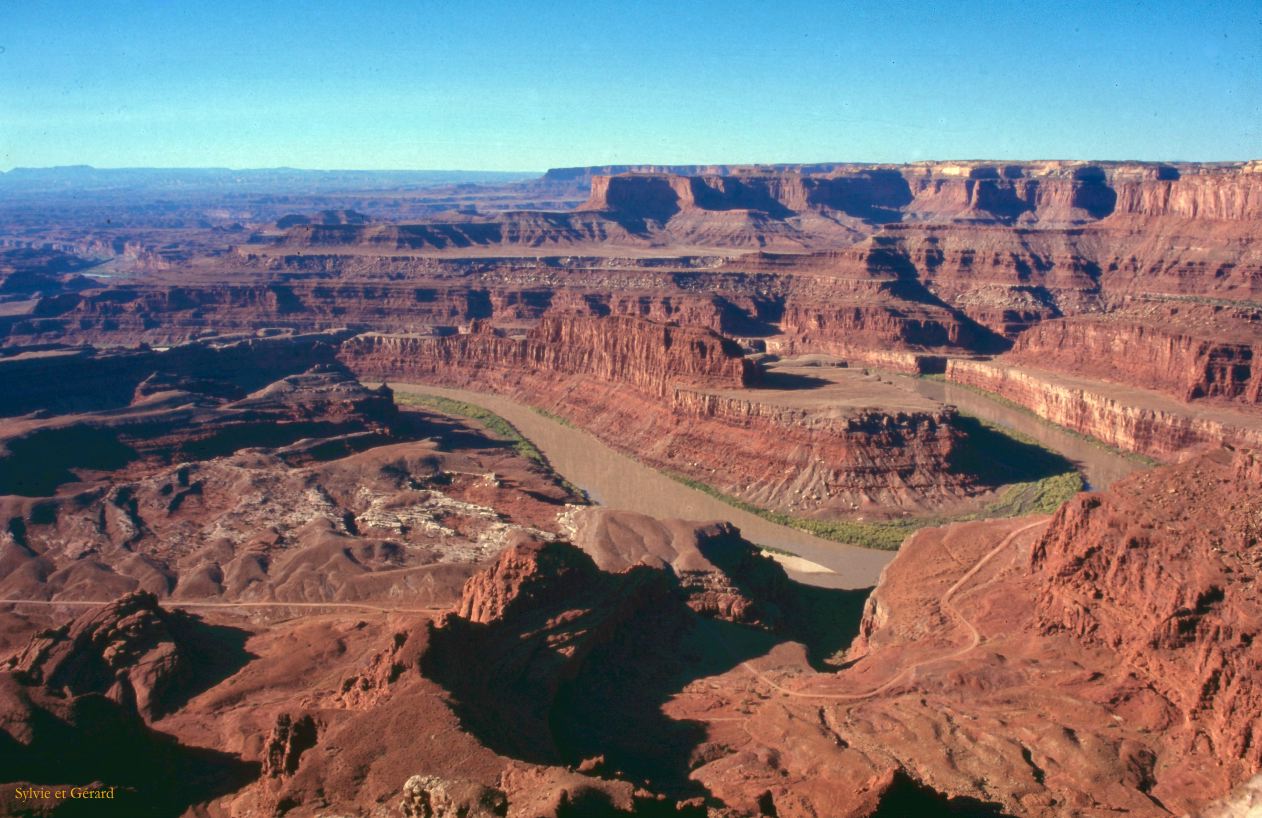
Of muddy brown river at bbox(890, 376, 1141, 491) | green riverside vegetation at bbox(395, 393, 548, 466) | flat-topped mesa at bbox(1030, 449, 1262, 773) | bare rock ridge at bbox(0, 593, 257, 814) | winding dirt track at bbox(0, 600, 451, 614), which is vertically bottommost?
green riverside vegetation at bbox(395, 393, 548, 466)

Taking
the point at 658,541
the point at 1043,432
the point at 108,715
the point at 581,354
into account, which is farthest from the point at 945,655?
the point at 581,354

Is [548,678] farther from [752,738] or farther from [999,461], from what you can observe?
[999,461]

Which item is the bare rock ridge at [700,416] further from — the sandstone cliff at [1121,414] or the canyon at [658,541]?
the sandstone cliff at [1121,414]

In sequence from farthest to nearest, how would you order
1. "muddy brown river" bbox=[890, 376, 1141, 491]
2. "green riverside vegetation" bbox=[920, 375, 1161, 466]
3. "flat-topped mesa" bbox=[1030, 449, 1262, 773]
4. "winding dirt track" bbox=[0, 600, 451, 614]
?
"green riverside vegetation" bbox=[920, 375, 1161, 466], "muddy brown river" bbox=[890, 376, 1141, 491], "winding dirt track" bbox=[0, 600, 451, 614], "flat-topped mesa" bbox=[1030, 449, 1262, 773]

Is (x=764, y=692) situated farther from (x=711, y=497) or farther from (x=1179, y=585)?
(x=711, y=497)

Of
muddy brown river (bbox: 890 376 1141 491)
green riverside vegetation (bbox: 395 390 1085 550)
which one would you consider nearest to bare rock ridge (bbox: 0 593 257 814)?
green riverside vegetation (bbox: 395 390 1085 550)

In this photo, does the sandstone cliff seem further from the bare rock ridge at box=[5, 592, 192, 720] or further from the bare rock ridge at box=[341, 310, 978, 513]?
the bare rock ridge at box=[5, 592, 192, 720]

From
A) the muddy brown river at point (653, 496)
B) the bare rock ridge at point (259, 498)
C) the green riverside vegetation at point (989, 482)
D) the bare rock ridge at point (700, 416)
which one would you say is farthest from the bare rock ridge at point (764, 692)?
the bare rock ridge at point (700, 416)
